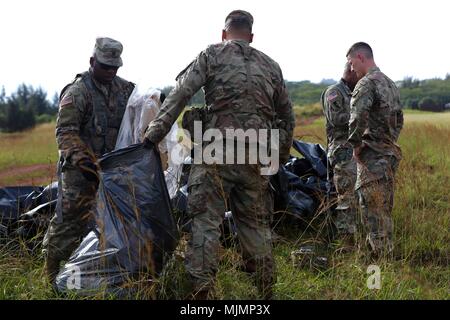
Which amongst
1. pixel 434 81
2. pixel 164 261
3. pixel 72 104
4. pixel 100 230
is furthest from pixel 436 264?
pixel 434 81

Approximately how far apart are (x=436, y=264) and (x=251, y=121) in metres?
2.25

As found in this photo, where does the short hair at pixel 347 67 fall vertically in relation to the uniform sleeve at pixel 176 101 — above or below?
above

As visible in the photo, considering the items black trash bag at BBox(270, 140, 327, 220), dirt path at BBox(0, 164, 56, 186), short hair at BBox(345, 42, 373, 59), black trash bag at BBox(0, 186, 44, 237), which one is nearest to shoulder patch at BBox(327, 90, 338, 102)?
short hair at BBox(345, 42, 373, 59)

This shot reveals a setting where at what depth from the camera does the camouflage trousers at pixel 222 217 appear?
319cm

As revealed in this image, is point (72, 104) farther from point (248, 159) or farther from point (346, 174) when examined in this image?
point (346, 174)

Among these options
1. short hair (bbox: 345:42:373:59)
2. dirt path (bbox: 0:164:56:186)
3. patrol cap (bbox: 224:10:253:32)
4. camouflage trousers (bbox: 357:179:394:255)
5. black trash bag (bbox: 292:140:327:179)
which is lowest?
dirt path (bbox: 0:164:56:186)

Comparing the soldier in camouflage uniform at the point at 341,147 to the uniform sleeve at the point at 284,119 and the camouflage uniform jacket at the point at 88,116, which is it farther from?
the camouflage uniform jacket at the point at 88,116

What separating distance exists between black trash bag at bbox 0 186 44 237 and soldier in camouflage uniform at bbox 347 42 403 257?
2.89m

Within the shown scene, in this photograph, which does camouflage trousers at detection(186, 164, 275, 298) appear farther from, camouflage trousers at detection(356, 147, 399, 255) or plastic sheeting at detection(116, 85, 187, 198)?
camouflage trousers at detection(356, 147, 399, 255)

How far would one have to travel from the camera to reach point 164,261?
10.7ft

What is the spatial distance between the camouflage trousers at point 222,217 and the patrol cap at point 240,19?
0.93m

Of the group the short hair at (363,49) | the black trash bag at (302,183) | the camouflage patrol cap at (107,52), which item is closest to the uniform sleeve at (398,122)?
the short hair at (363,49)

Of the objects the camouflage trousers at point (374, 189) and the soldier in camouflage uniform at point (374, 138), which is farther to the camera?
the soldier in camouflage uniform at point (374, 138)

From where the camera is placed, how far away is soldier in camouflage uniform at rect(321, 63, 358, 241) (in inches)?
199
